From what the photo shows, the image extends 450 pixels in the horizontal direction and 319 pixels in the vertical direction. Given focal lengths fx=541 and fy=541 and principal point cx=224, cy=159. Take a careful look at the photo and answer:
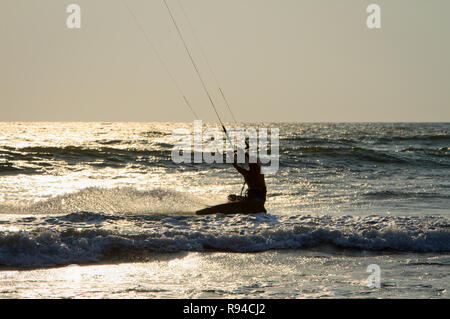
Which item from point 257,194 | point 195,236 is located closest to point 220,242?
point 195,236

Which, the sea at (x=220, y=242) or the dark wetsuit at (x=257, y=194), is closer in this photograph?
the sea at (x=220, y=242)

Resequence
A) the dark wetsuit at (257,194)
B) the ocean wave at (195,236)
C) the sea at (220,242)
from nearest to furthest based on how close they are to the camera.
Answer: the sea at (220,242) → the ocean wave at (195,236) → the dark wetsuit at (257,194)

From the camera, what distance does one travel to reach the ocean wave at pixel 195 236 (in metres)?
9.49

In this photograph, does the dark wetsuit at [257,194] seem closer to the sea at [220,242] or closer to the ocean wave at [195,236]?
the sea at [220,242]

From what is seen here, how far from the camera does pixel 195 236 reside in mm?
10633

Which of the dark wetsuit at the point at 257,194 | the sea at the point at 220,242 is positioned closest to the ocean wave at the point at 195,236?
the sea at the point at 220,242

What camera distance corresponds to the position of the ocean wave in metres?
9.49

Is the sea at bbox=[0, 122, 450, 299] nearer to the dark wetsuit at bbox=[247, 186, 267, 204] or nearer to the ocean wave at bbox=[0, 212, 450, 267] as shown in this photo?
the ocean wave at bbox=[0, 212, 450, 267]

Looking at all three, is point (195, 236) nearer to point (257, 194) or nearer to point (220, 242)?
point (220, 242)

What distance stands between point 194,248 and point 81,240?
6.81 feet

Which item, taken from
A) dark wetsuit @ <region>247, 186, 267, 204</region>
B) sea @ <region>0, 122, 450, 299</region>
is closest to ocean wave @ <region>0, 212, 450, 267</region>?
sea @ <region>0, 122, 450, 299</region>

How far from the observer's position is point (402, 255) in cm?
999
